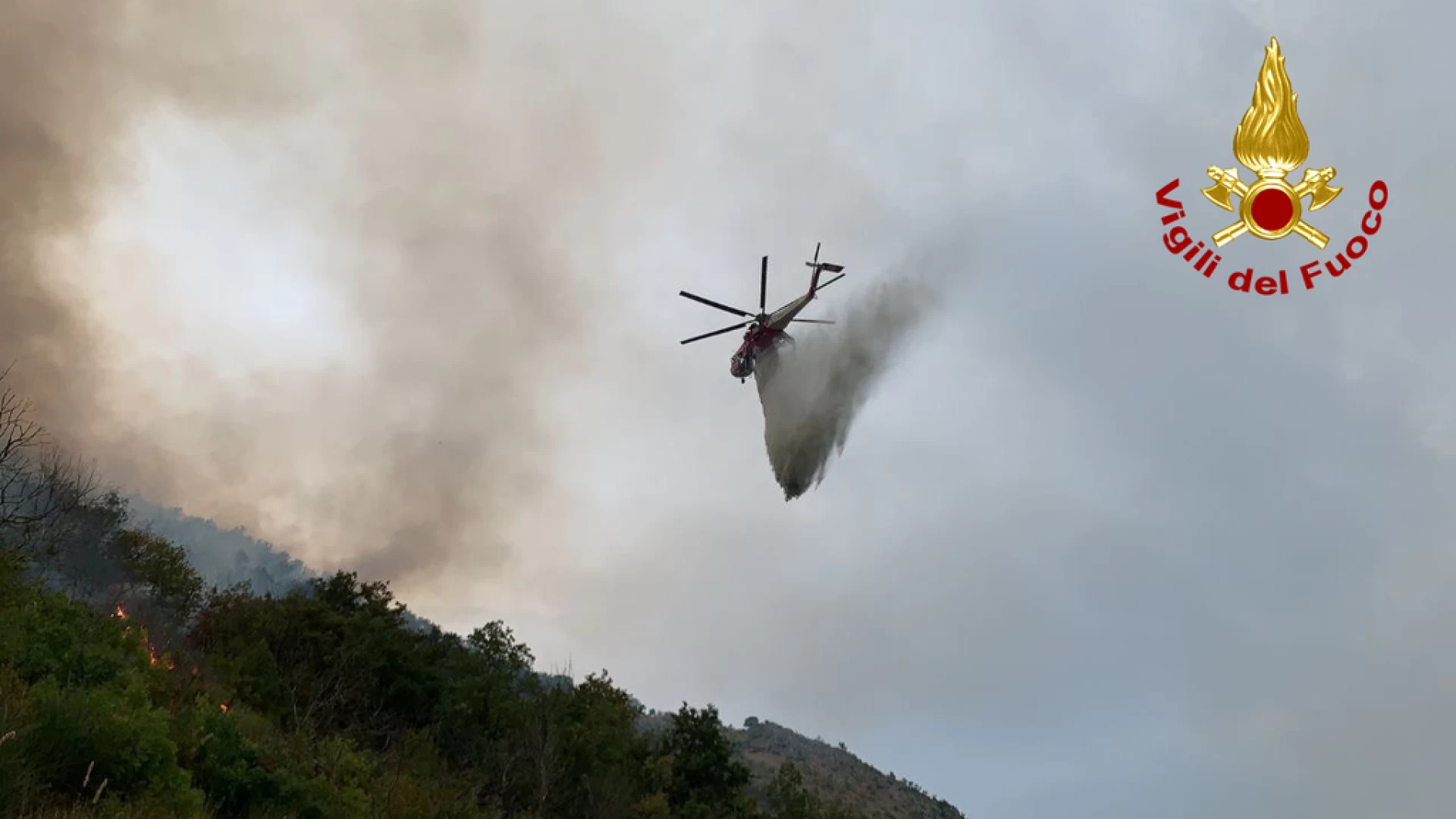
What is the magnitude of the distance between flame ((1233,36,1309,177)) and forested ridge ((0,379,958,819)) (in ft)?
106

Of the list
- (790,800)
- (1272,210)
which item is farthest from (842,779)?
(1272,210)

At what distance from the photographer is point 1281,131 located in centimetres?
2625

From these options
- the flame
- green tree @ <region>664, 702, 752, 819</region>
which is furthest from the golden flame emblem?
green tree @ <region>664, 702, 752, 819</region>

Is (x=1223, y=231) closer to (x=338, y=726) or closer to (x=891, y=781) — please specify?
(x=338, y=726)

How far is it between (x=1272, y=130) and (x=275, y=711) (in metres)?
47.6

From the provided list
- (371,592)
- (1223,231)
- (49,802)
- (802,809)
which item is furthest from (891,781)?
(49,802)

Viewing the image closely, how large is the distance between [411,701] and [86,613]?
27.8m

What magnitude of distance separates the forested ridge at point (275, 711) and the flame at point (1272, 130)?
32319 mm

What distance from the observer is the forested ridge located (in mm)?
14898

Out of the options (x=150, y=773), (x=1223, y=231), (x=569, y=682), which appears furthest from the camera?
(x=569, y=682)

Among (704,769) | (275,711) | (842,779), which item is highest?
(842,779)

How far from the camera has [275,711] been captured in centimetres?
3994

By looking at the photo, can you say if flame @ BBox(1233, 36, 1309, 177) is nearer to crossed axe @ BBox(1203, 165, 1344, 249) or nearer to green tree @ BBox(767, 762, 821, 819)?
crossed axe @ BBox(1203, 165, 1344, 249)

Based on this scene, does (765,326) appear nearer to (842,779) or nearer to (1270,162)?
(1270,162)
